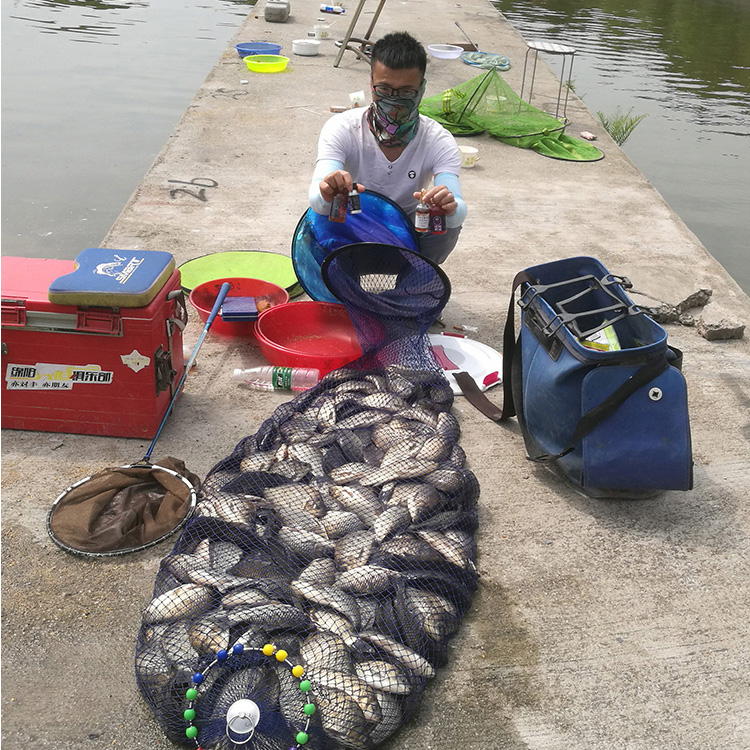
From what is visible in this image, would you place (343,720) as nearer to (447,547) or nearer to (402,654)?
(402,654)

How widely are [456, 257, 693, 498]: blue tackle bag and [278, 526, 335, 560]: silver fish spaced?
1.11m

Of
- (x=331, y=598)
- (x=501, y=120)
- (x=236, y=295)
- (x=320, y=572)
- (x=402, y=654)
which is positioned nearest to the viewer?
(x=402, y=654)

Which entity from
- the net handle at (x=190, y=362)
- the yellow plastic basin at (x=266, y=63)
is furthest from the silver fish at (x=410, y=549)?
the yellow plastic basin at (x=266, y=63)

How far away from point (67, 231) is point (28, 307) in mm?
4325

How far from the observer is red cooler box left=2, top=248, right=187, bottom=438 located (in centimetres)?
320

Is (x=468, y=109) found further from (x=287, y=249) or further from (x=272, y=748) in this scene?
(x=272, y=748)

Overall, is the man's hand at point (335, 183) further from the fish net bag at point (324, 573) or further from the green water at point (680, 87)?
the green water at point (680, 87)

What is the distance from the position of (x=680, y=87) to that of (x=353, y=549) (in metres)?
13.7

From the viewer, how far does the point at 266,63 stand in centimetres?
978

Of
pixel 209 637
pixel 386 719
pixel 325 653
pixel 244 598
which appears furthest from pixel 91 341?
pixel 386 719

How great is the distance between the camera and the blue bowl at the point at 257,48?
1045 cm

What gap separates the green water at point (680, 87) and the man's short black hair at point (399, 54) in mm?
4994

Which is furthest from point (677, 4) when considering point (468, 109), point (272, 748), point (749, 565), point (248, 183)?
point (272, 748)

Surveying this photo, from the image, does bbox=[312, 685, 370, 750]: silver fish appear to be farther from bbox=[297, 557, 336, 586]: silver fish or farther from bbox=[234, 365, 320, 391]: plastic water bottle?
bbox=[234, 365, 320, 391]: plastic water bottle
